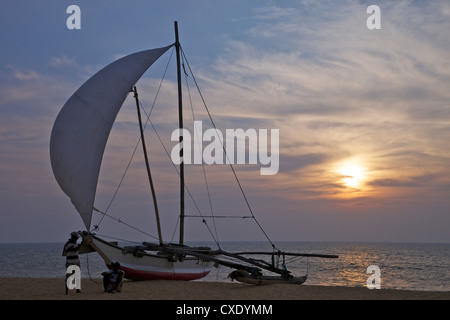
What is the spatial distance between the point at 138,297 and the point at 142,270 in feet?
21.6

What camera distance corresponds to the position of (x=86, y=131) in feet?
65.0

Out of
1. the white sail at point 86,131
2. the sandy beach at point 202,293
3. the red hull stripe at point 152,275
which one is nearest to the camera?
the sandy beach at point 202,293

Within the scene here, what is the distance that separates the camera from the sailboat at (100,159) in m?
18.8

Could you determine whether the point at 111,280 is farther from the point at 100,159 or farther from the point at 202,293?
the point at 100,159

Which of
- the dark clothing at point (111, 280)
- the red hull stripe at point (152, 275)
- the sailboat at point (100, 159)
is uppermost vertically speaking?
the sailboat at point (100, 159)

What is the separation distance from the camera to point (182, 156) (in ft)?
81.6

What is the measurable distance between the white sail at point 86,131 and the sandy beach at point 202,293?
302cm

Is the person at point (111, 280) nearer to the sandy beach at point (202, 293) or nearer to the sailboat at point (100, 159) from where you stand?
the sandy beach at point (202, 293)

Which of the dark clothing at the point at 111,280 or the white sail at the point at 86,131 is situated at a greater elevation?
the white sail at the point at 86,131

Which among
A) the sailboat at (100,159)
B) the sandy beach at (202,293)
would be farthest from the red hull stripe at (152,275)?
the sandy beach at (202,293)

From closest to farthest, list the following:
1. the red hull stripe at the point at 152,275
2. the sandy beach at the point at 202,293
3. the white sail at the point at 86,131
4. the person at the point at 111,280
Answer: the sandy beach at the point at 202,293 → the person at the point at 111,280 → the white sail at the point at 86,131 → the red hull stripe at the point at 152,275

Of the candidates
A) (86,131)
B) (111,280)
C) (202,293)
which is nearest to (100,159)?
(86,131)
